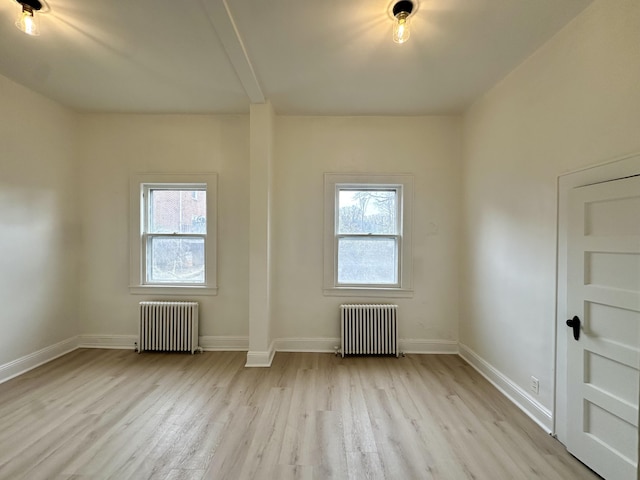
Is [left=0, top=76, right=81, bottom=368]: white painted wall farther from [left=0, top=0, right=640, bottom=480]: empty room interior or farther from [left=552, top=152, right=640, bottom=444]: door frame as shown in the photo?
[left=552, top=152, right=640, bottom=444]: door frame

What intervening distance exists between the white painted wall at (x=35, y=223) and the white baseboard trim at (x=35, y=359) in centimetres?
5

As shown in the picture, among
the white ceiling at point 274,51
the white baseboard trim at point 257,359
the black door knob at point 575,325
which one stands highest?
the white ceiling at point 274,51

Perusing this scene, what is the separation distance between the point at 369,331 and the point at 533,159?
91.1 inches

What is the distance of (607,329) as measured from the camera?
1.65m

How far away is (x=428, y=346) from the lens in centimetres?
342

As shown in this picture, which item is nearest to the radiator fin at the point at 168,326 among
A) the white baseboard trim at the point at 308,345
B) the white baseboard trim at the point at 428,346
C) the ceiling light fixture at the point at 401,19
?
the white baseboard trim at the point at 308,345

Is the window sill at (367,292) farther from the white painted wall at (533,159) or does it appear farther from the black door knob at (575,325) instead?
the black door knob at (575,325)

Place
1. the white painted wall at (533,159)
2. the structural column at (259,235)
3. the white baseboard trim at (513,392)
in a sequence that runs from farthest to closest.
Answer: the structural column at (259,235) < the white baseboard trim at (513,392) < the white painted wall at (533,159)

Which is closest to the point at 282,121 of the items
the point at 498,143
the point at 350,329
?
the point at 498,143

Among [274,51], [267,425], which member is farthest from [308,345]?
[274,51]

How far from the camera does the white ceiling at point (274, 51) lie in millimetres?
1830

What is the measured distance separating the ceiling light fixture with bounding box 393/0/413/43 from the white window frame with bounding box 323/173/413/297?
162 cm

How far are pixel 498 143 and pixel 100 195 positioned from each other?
14.8 feet

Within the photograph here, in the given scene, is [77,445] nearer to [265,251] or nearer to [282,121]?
[265,251]
